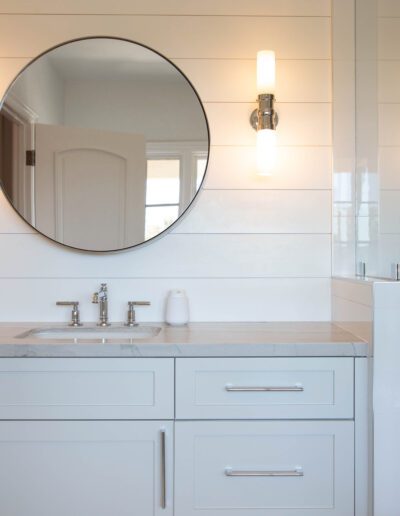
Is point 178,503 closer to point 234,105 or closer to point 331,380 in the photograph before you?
point 331,380

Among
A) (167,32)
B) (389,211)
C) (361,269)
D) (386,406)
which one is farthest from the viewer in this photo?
(167,32)

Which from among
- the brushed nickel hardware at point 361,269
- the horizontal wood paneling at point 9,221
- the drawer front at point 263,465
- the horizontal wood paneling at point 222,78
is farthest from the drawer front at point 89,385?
the horizontal wood paneling at point 222,78

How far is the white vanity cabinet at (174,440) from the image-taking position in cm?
140

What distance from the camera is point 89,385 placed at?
141 cm

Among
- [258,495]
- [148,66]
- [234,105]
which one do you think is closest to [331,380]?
[258,495]

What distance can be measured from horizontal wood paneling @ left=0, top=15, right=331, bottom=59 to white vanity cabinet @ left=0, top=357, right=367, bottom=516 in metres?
1.18

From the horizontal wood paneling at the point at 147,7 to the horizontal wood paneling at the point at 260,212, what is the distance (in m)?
0.69

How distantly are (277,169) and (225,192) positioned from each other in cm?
22

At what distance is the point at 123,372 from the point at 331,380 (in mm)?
613

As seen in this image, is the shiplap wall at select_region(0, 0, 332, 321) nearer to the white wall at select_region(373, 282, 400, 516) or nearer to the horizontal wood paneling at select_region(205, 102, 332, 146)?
the horizontal wood paneling at select_region(205, 102, 332, 146)

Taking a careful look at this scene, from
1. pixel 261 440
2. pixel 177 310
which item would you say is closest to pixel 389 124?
pixel 177 310

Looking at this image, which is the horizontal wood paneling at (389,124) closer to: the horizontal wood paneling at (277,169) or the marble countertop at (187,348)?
the horizontal wood paneling at (277,169)

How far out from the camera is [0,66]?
1825 mm

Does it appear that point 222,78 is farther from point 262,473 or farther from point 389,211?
point 262,473
